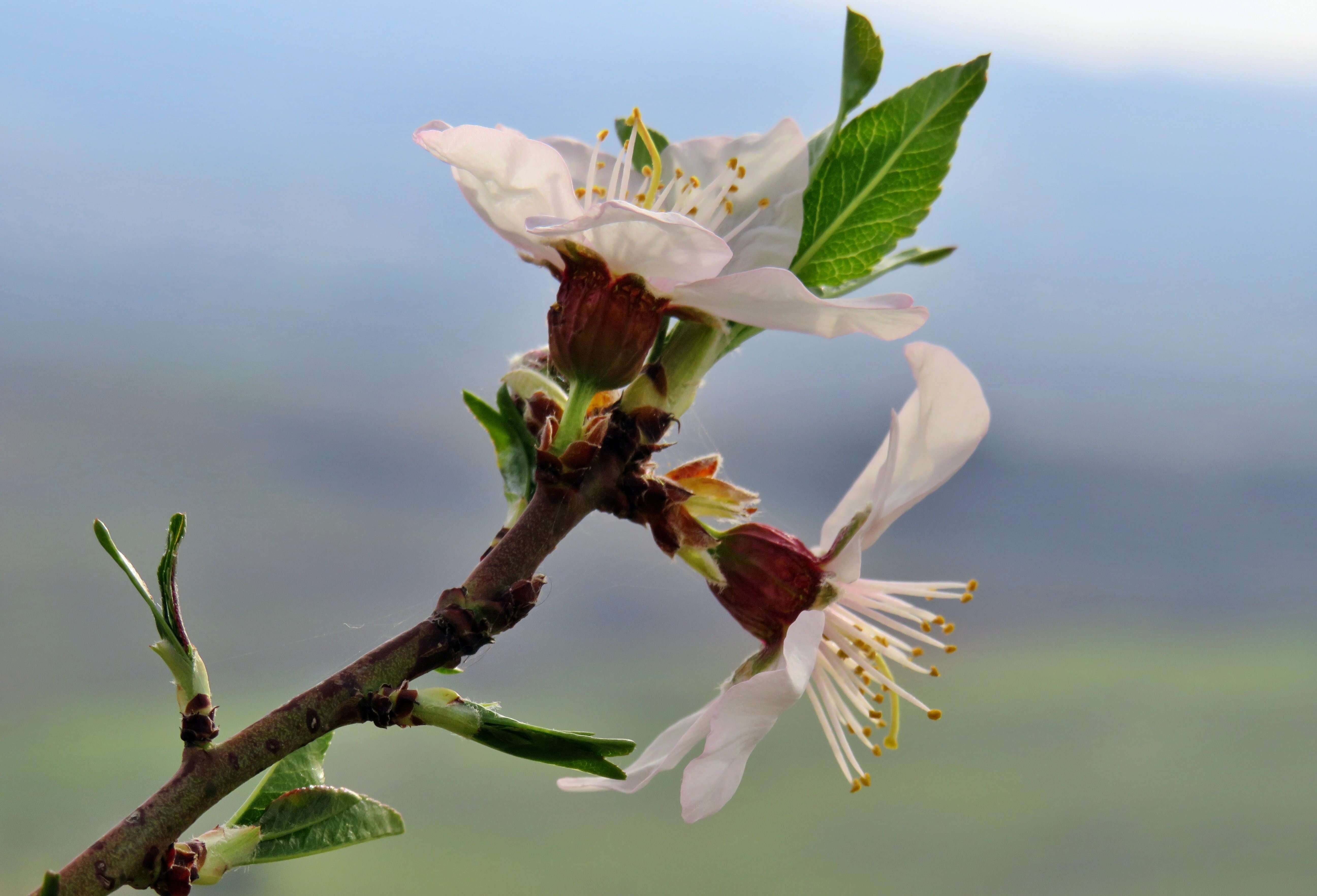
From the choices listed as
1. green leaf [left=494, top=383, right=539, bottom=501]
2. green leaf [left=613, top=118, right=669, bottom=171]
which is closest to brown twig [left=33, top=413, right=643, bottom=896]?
green leaf [left=494, top=383, right=539, bottom=501]

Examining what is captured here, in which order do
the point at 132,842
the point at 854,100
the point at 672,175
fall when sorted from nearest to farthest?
1. the point at 132,842
2. the point at 854,100
3. the point at 672,175

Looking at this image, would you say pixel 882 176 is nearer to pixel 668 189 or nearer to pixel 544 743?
pixel 668 189

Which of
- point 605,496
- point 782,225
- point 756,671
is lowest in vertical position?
point 756,671

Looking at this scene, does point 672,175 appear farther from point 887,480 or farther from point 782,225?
point 887,480

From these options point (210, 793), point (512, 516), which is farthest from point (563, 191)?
point (210, 793)

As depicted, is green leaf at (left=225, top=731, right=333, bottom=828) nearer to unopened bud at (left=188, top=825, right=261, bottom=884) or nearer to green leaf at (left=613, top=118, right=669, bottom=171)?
unopened bud at (left=188, top=825, right=261, bottom=884)

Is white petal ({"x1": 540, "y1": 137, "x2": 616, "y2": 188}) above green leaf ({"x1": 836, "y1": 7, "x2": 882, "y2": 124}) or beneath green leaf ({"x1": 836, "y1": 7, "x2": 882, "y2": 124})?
above
